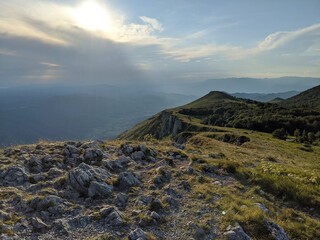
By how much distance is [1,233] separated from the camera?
382 inches

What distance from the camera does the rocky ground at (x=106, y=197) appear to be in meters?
10.6

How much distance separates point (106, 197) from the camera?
13.5 m

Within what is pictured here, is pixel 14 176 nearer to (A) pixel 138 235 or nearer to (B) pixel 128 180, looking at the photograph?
(B) pixel 128 180

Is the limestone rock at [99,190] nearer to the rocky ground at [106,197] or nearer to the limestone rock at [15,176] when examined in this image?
the rocky ground at [106,197]

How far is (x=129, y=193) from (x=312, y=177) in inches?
524

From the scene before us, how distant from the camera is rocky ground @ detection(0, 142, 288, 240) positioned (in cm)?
1060

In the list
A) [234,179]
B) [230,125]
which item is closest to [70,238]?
[234,179]

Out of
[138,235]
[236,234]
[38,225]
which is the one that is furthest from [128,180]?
[236,234]

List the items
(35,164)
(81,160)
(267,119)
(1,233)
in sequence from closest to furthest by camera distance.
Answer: (1,233), (35,164), (81,160), (267,119)

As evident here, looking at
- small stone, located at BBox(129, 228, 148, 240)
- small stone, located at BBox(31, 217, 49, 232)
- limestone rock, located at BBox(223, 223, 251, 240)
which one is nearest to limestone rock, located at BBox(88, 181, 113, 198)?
small stone, located at BBox(31, 217, 49, 232)

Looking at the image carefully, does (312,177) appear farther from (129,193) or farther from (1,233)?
(1,233)

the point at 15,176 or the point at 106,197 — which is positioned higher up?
the point at 15,176

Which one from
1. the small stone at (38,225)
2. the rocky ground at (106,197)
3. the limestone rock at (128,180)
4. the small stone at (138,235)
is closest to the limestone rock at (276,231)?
the rocky ground at (106,197)

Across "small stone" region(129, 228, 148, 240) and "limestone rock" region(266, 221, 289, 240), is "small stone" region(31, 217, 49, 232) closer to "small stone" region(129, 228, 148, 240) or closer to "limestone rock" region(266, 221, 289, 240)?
"small stone" region(129, 228, 148, 240)
